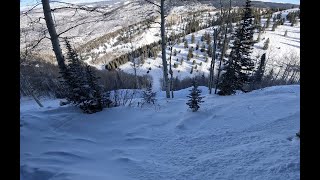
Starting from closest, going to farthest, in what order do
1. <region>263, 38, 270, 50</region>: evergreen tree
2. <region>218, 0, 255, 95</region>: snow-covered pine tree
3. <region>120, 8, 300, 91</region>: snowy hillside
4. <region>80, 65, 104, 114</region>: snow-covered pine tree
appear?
<region>80, 65, 104, 114</region>: snow-covered pine tree < <region>218, 0, 255, 95</region>: snow-covered pine tree < <region>120, 8, 300, 91</region>: snowy hillside < <region>263, 38, 270, 50</region>: evergreen tree

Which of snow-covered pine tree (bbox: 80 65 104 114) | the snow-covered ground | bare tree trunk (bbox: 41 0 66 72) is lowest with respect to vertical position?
the snow-covered ground

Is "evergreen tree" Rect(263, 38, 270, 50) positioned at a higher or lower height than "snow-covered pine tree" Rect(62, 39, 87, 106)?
higher

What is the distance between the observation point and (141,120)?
24.6 ft

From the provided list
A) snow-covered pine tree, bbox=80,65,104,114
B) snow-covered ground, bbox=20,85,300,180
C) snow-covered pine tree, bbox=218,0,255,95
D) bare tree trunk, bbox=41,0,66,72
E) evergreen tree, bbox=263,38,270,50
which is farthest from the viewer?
evergreen tree, bbox=263,38,270,50

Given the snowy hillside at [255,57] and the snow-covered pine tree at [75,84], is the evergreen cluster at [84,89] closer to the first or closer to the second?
the snow-covered pine tree at [75,84]

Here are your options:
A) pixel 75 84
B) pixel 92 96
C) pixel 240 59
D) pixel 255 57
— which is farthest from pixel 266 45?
pixel 75 84

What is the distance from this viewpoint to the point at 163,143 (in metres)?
5.94

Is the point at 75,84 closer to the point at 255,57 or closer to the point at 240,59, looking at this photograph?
the point at 240,59

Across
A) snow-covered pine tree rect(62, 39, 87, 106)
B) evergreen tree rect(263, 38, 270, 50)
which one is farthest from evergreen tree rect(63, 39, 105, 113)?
evergreen tree rect(263, 38, 270, 50)

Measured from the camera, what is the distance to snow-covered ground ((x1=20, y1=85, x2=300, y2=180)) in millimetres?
4207

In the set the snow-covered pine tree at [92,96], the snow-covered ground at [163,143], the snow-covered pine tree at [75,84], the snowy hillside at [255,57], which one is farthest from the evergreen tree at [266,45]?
the snow-covered pine tree at [75,84]

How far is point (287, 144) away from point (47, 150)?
4464 millimetres

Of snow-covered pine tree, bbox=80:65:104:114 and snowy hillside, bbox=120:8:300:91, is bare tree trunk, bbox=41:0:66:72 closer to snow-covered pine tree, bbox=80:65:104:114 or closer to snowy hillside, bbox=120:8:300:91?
snow-covered pine tree, bbox=80:65:104:114
